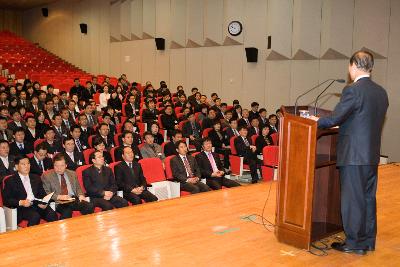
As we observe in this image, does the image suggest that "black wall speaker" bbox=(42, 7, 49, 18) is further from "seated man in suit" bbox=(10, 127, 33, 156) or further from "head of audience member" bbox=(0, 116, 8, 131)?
"seated man in suit" bbox=(10, 127, 33, 156)

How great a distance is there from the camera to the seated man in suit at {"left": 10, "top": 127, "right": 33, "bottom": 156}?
5945 mm

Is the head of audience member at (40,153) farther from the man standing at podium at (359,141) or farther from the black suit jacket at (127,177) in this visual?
the man standing at podium at (359,141)

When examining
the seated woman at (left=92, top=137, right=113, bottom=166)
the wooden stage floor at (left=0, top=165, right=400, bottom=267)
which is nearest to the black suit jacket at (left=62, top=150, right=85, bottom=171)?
the seated woman at (left=92, top=137, right=113, bottom=166)

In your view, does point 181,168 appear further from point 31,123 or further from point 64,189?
point 31,123

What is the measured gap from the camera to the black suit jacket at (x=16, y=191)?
13.5 ft

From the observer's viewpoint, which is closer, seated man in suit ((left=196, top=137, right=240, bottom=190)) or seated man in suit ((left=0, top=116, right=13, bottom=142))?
seated man in suit ((left=196, top=137, right=240, bottom=190))

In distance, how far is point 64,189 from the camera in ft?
14.8

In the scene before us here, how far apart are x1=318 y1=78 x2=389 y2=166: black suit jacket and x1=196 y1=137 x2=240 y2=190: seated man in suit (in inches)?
112

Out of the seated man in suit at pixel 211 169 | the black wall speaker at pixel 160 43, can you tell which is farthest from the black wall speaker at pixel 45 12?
the seated man in suit at pixel 211 169

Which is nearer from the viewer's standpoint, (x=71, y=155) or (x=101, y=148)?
(x=101, y=148)

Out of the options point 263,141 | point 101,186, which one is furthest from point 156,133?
point 101,186

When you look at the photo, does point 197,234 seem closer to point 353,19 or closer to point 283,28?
point 353,19

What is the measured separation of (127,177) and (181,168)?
67cm

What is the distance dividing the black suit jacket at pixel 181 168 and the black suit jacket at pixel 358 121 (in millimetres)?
2691
